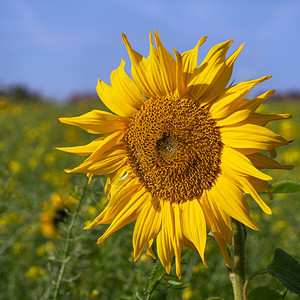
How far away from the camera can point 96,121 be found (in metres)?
1.32

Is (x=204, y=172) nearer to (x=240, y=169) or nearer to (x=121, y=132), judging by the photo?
(x=240, y=169)

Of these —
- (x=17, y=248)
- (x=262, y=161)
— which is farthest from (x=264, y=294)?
(x=17, y=248)

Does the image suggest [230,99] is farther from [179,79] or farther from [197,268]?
[197,268]

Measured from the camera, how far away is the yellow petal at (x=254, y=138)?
1162 mm

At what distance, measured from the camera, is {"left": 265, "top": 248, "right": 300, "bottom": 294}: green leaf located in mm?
1242

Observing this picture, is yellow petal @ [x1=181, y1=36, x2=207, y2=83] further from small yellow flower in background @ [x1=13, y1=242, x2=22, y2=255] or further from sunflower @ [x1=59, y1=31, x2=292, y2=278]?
small yellow flower in background @ [x1=13, y1=242, x2=22, y2=255]

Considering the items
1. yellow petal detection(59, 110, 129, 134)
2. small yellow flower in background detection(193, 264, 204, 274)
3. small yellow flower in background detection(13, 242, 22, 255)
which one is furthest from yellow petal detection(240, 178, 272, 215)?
small yellow flower in background detection(13, 242, 22, 255)

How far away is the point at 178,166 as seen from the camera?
1392mm

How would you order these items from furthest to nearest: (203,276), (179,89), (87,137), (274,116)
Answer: (87,137), (203,276), (179,89), (274,116)

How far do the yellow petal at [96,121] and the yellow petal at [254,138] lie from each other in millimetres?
396

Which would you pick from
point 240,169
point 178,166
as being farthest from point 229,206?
point 178,166

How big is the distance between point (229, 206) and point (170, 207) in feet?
0.73

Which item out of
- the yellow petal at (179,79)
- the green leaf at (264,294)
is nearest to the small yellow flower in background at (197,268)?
the green leaf at (264,294)

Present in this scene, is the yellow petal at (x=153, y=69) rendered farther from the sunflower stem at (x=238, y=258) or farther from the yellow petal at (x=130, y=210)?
the sunflower stem at (x=238, y=258)
